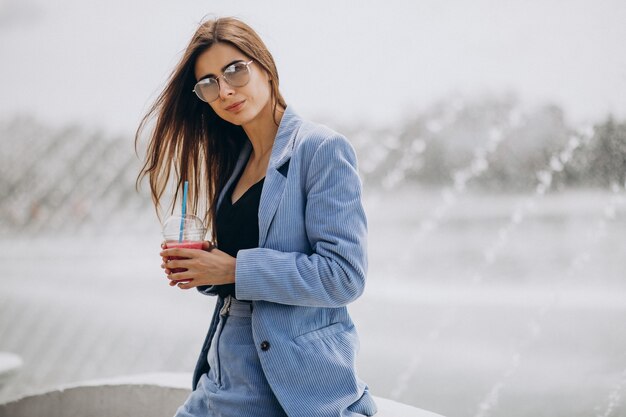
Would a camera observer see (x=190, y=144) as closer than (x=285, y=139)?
No

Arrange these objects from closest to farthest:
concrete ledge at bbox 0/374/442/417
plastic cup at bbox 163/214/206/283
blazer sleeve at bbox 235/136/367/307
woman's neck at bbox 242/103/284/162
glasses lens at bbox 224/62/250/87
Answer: blazer sleeve at bbox 235/136/367/307 < plastic cup at bbox 163/214/206/283 < glasses lens at bbox 224/62/250/87 < woman's neck at bbox 242/103/284/162 < concrete ledge at bbox 0/374/442/417

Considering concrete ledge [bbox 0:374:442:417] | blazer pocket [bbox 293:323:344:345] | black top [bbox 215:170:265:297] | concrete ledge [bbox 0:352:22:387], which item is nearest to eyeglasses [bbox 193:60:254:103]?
black top [bbox 215:170:265:297]

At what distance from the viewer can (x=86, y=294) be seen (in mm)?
7816

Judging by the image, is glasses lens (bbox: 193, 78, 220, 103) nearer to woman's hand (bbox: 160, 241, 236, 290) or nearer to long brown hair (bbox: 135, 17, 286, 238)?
long brown hair (bbox: 135, 17, 286, 238)

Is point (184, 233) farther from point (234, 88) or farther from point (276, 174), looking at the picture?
point (234, 88)

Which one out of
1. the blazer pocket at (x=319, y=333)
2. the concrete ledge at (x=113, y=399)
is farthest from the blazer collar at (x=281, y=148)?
the concrete ledge at (x=113, y=399)

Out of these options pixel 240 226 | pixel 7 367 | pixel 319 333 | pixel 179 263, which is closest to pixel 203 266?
pixel 179 263

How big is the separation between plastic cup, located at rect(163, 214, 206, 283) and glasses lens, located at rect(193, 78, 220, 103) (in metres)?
0.29

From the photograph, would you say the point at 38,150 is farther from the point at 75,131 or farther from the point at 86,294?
the point at 86,294

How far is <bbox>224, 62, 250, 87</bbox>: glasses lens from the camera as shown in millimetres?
1731

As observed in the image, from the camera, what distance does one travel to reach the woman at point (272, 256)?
5.02 ft

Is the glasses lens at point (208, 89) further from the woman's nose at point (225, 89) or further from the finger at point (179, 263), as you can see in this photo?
the finger at point (179, 263)

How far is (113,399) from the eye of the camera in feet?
8.16

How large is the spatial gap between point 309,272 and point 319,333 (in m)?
0.17
